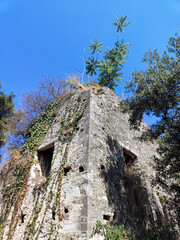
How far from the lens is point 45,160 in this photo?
7047 mm

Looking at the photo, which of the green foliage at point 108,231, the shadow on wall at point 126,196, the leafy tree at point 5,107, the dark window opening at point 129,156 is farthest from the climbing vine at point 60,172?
the leafy tree at point 5,107

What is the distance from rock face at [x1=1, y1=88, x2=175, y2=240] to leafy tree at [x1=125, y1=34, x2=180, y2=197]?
1.09m

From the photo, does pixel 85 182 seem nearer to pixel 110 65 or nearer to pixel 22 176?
pixel 22 176

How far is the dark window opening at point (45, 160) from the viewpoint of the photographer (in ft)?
22.4

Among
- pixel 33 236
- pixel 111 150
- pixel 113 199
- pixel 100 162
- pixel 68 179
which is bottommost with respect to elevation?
pixel 33 236

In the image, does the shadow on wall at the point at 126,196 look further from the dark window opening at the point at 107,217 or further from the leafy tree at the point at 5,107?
the leafy tree at the point at 5,107

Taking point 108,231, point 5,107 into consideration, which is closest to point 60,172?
point 108,231

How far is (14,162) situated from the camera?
7488mm

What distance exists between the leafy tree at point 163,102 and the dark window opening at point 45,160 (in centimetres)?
354

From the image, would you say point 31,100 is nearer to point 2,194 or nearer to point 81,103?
point 81,103

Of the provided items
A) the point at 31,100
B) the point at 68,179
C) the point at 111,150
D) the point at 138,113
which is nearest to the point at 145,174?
the point at 111,150

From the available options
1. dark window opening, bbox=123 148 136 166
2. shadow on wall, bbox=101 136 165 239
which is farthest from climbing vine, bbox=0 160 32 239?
dark window opening, bbox=123 148 136 166

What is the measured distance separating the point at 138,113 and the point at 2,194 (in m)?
5.74

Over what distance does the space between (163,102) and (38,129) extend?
5067 mm
